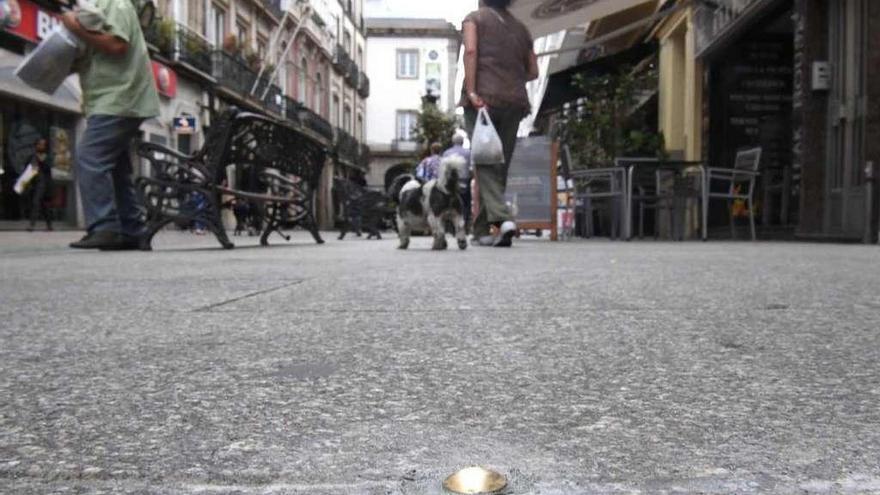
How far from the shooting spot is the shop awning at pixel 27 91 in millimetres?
14328

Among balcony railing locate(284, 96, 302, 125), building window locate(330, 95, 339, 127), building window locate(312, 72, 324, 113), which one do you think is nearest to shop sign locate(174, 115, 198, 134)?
balcony railing locate(284, 96, 302, 125)

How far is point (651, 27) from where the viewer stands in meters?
14.5

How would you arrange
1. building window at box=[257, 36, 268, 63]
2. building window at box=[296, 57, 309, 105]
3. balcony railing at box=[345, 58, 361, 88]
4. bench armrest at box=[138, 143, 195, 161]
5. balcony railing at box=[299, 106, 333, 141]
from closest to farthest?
bench armrest at box=[138, 143, 195, 161] → building window at box=[257, 36, 268, 63] → balcony railing at box=[299, 106, 333, 141] → building window at box=[296, 57, 309, 105] → balcony railing at box=[345, 58, 361, 88]

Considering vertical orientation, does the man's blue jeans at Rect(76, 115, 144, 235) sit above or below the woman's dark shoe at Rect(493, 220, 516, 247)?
above

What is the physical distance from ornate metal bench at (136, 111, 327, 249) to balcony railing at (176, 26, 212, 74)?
1510 cm

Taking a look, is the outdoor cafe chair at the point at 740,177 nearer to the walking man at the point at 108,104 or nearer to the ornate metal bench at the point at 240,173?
the ornate metal bench at the point at 240,173

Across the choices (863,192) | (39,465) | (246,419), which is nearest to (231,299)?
(246,419)

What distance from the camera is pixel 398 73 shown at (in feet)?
178

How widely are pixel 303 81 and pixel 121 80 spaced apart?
101ft

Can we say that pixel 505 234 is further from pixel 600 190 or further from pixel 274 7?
pixel 274 7

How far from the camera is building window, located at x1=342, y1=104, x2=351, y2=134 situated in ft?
145

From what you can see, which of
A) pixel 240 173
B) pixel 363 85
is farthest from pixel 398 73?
pixel 240 173

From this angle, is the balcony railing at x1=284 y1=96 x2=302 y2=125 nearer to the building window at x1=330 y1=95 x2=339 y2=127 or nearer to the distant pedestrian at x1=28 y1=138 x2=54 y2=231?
the building window at x1=330 y1=95 x2=339 y2=127

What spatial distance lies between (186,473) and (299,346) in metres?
0.79
